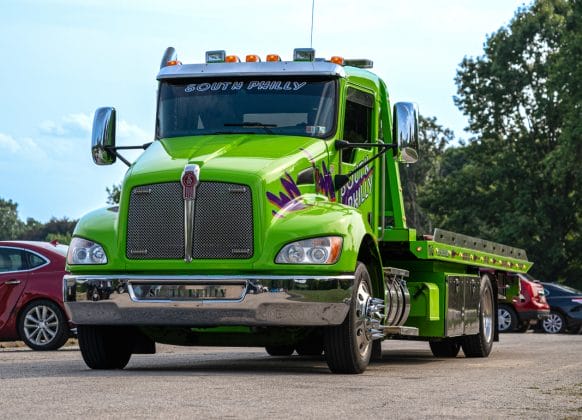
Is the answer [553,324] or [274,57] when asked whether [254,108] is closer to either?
[274,57]

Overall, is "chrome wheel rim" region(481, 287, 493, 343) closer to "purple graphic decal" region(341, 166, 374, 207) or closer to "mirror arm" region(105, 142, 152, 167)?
"purple graphic decal" region(341, 166, 374, 207)

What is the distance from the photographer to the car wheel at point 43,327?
19125mm

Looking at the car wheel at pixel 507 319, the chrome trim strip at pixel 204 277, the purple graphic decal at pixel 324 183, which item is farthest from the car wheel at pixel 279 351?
the car wheel at pixel 507 319

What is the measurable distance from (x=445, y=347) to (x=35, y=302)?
5725 millimetres

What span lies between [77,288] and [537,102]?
47884 millimetres

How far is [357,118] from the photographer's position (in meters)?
14.4

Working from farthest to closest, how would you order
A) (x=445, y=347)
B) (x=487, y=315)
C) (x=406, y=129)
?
(x=487, y=315), (x=445, y=347), (x=406, y=129)

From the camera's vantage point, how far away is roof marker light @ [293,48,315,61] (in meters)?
14.1

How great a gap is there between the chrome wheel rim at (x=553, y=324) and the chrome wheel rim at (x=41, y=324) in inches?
684

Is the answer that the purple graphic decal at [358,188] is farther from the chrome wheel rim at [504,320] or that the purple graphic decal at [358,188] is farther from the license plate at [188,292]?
the chrome wheel rim at [504,320]

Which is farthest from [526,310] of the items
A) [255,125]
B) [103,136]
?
[103,136]

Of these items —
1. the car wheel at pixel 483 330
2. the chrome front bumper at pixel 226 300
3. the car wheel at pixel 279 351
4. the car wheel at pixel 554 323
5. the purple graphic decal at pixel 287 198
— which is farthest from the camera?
the car wheel at pixel 554 323

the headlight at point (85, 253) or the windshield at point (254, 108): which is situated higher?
the windshield at point (254, 108)

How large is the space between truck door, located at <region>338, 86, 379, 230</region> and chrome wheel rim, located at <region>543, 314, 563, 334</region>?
1986 cm
